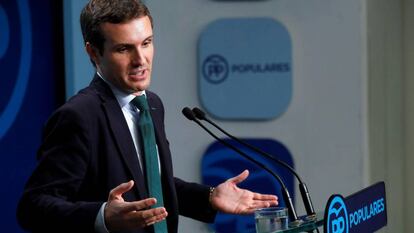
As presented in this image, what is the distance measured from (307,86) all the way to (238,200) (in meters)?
2.70

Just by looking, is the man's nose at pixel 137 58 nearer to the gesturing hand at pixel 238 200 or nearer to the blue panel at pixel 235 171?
the gesturing hand at pixel 238 200

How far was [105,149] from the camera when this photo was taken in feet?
8.68

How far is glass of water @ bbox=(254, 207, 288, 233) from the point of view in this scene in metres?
2.59

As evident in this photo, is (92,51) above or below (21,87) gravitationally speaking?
above

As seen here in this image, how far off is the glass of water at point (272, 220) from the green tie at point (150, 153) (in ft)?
0.86

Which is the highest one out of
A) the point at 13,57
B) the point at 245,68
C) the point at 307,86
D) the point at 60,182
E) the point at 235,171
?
the point at 13,57

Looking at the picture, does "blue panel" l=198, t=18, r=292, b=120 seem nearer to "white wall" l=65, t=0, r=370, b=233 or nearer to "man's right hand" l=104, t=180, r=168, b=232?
"white wall" l=65, t=0, r=370, b=233

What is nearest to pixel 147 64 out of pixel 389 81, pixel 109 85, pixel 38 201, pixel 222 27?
pixel 109 85

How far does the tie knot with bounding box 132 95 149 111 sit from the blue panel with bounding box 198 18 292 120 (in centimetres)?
275

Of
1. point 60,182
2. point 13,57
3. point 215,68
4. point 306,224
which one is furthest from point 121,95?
point 215,68

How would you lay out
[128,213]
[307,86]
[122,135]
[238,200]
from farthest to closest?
[307,86], [238,200], [122,135], [128,213]

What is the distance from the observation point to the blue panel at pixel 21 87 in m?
4.96

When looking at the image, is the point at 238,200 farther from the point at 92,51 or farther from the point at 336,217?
the point at 92,51

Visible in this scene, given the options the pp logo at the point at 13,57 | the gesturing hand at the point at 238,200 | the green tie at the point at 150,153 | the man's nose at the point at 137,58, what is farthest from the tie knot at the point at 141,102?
the pp logo at the point at 13,57
